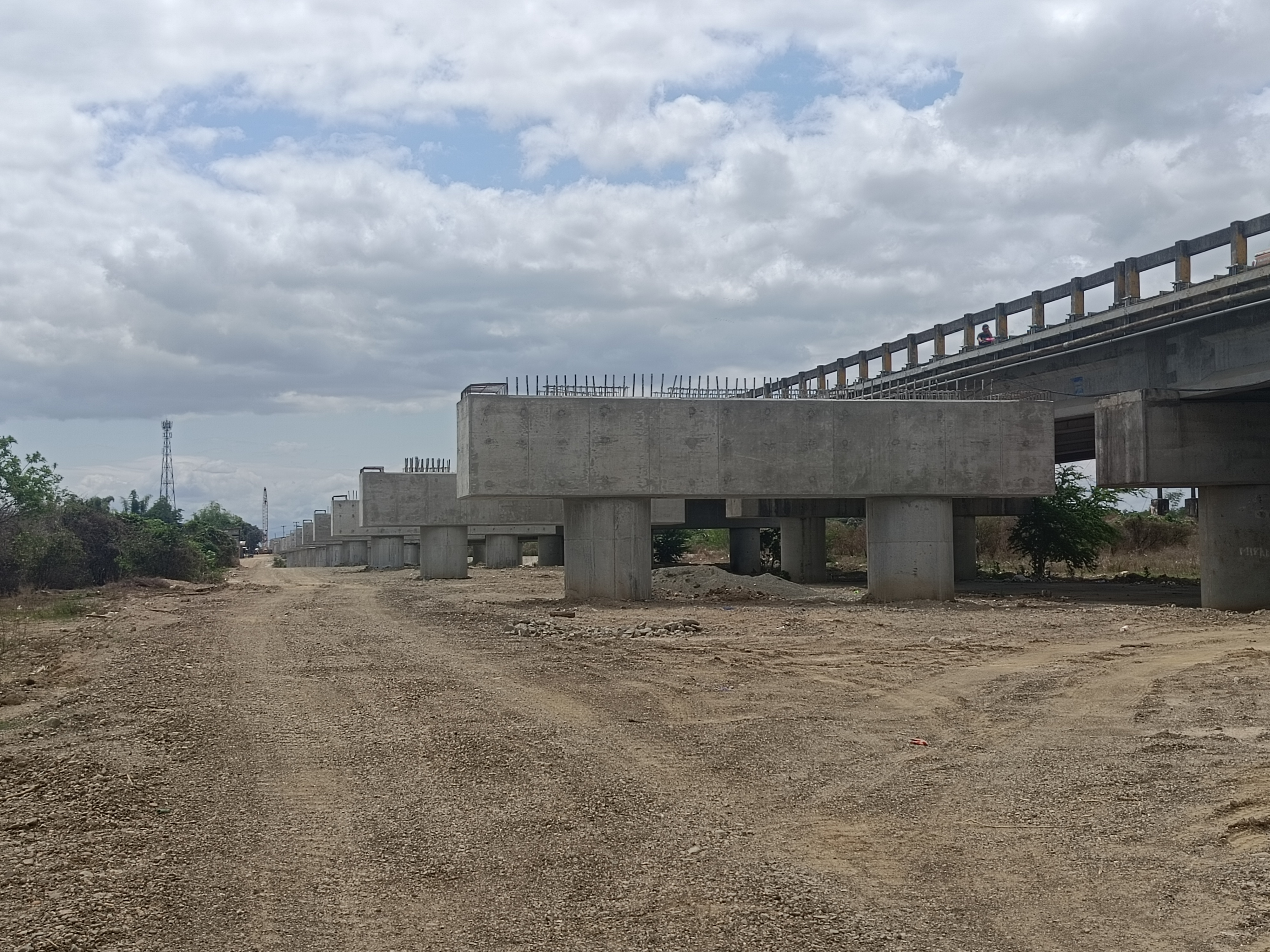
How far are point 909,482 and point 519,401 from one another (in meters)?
7.93

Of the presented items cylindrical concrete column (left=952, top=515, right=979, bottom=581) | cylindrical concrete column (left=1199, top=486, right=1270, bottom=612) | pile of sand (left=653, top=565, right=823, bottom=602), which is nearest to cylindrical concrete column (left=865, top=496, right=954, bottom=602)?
pile of sand (left=653, top=565, right=823, bottom=602)

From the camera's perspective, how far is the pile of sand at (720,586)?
27094 millimetres

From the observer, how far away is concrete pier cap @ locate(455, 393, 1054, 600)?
2245 centimetres

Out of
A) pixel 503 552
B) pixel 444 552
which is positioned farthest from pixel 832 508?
pixel 503 552

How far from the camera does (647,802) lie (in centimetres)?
699

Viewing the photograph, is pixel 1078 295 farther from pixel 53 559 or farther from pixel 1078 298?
pixel 53 559

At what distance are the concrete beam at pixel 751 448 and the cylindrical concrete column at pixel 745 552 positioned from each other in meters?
24.3

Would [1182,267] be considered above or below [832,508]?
above

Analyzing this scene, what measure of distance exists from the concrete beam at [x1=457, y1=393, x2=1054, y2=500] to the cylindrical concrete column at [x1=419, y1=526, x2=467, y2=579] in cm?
2091

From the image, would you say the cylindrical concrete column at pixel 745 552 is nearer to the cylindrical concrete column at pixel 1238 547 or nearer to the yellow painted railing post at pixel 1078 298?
the yellow painted railing post at pixel 1078 298

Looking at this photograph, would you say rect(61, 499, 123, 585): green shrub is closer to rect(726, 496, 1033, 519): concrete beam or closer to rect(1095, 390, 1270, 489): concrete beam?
rect(726, 496, 1033, 519): concrete beam

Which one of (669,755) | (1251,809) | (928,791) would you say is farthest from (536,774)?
(1251,809)

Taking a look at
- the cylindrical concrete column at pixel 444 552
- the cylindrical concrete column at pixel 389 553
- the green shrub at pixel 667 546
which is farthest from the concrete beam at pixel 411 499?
the cylindrical concrete column at pixel 389 553

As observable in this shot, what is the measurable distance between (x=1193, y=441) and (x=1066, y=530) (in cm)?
2146
